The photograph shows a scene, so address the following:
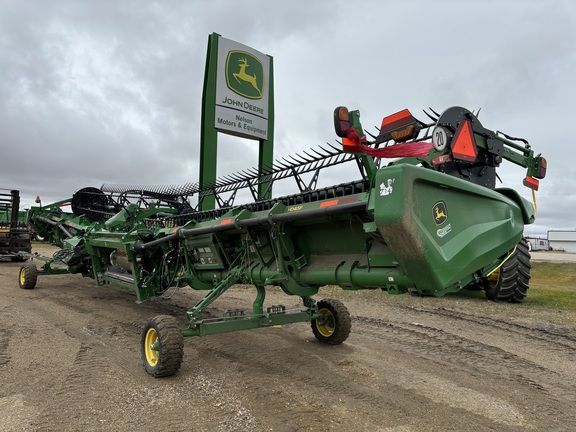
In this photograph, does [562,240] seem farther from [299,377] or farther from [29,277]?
[299,377]

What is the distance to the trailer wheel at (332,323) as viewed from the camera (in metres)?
5.29

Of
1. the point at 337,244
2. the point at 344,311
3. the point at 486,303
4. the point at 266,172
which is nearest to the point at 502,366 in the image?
the point at 344,311

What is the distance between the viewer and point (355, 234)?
3.93 meters

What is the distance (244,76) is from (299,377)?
11.4 m

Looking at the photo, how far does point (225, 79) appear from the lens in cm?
1312

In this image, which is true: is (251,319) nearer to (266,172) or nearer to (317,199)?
(317,199)

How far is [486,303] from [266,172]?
5.51 meters

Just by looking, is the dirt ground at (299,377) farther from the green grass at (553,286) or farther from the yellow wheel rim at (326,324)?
the green grass at (553,286)

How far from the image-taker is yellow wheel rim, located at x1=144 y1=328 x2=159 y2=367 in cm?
439

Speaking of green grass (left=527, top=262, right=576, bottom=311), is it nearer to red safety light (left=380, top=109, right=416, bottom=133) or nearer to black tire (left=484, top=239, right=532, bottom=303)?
black tire (left=484, top=239, right=532, bottom=303)

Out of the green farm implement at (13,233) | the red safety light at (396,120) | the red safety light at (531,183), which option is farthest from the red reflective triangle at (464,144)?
the green farm implement at (13,233)

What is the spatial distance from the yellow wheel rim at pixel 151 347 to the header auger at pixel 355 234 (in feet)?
0.03

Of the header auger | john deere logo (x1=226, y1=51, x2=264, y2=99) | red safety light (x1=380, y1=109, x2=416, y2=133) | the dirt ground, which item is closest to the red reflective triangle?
the header auger

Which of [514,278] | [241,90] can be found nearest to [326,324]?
[514,278]
